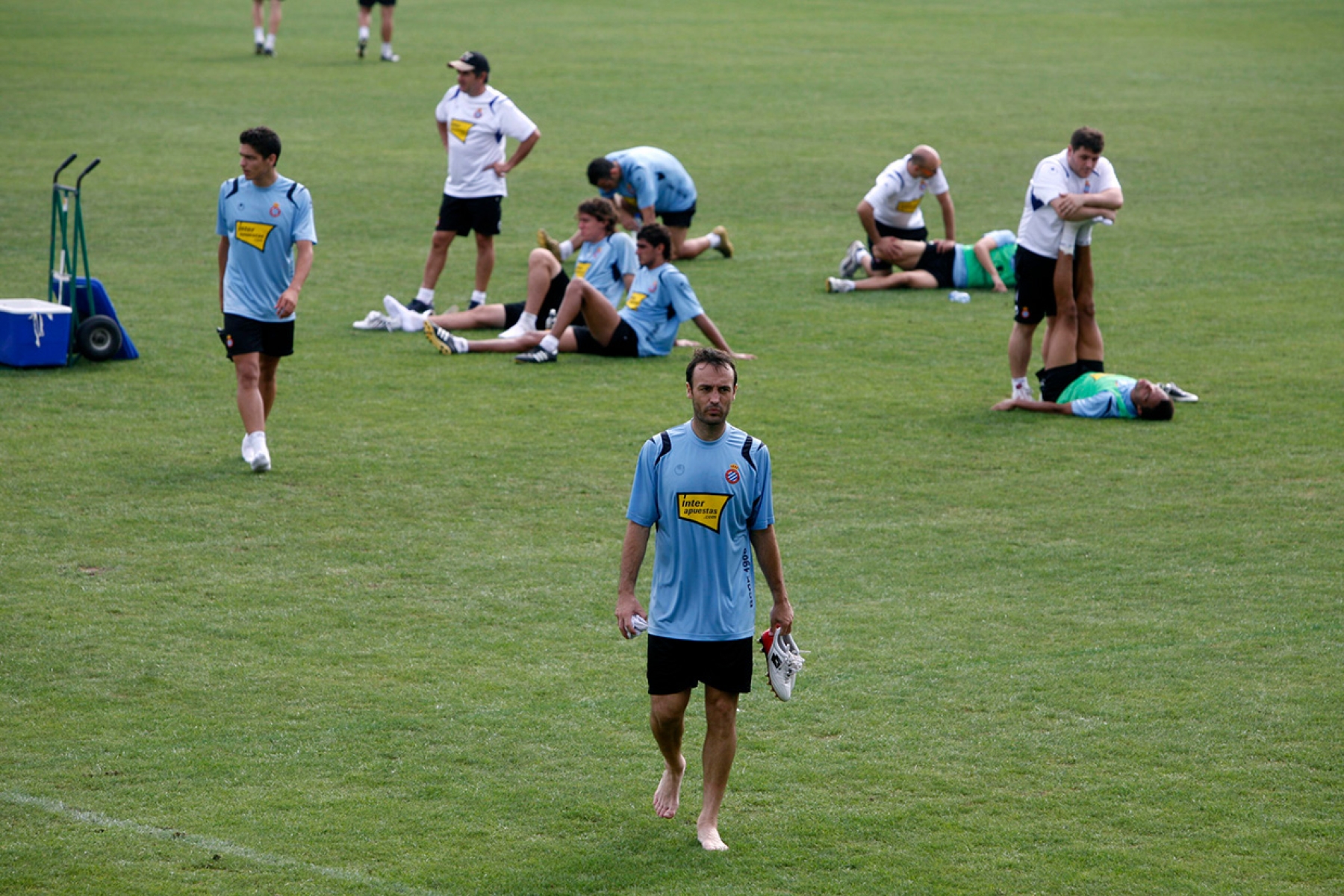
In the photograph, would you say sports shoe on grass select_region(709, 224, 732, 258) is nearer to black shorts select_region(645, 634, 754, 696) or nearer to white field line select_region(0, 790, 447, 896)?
black shorts select_region(645, 634, 754, 696)

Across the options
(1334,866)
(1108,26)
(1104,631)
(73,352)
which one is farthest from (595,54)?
(1334,866)

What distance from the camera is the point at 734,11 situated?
4234cm

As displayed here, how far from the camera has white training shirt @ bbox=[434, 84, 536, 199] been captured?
14430 millimetres

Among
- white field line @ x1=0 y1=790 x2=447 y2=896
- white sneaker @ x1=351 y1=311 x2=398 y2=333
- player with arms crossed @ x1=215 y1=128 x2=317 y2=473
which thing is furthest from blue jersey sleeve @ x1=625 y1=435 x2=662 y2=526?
white sneaker @ x1=351 y1=311 x2=398 y2=333

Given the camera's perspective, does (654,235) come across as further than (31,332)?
Yes

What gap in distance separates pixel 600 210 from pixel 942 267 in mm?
4759

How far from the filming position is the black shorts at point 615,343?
13461 millimetres

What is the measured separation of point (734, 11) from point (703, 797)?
3901 centimetres

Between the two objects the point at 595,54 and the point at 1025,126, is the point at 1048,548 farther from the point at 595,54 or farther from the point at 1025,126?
the point at 595,54

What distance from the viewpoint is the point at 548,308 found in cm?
1402

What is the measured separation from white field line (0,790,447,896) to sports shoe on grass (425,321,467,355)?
7.92 m

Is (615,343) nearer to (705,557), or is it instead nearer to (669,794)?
(669,794)

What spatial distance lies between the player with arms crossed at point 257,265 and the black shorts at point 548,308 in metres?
3.97

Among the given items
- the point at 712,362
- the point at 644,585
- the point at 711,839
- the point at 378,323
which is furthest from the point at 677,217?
the point at 711,839
